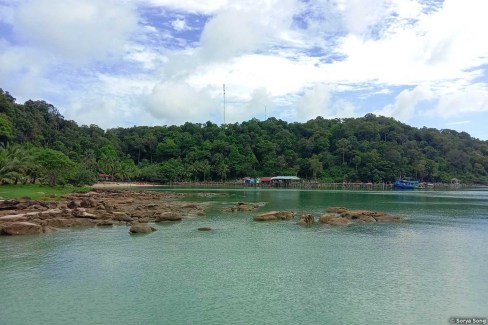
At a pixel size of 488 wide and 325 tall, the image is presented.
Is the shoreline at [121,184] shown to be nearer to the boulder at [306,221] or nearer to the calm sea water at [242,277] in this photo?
the boulder at [306,221]

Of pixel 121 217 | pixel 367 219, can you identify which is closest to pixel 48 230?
pixel 121 217

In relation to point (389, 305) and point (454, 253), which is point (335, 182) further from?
point (389, 305)

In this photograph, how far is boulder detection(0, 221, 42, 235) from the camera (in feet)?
→ 94.7

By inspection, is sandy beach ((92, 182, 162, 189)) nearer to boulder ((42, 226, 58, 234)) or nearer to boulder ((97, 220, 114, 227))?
boulder ((97, 220, 114, 227))

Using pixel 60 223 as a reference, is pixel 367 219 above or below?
below

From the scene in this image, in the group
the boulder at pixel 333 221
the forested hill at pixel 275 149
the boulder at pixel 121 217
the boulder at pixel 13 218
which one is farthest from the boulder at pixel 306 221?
the forested hill at pixel 275 149

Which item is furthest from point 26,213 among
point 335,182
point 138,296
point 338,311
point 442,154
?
point 442,154

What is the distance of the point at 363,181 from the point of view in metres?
146

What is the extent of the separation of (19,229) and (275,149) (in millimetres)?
132759

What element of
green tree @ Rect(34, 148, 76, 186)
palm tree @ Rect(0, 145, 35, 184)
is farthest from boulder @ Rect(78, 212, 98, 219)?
green tree @ Rect(34, 148, 76, 186)

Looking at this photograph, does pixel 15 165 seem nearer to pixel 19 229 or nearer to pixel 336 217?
pixel 19 229

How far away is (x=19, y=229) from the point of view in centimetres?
2912

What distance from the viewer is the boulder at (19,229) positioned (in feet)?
94.7

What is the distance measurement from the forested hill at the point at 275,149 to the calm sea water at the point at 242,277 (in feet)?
333
